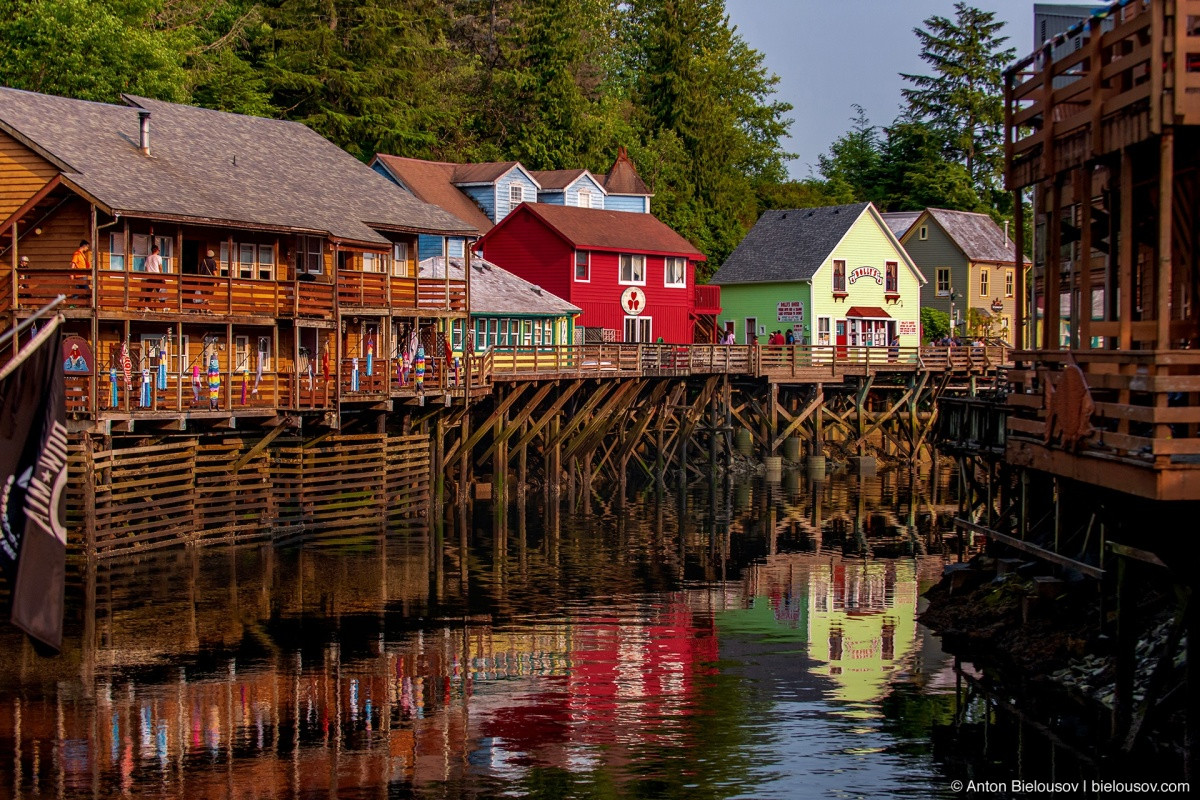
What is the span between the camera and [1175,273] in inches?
707

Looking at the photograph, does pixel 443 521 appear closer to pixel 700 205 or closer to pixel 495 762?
pixel 495 762

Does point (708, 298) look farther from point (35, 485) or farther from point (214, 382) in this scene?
point (35, 485)

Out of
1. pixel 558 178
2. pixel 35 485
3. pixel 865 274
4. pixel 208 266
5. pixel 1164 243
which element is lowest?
pixel 35 485

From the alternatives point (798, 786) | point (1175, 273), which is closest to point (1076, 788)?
point (798, 786)

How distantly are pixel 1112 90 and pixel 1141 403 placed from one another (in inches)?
127

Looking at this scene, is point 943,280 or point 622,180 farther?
point 943,280

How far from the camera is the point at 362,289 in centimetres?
3803

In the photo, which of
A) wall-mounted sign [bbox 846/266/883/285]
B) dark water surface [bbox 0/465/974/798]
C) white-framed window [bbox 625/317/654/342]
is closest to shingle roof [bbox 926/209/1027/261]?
wall-mounted sign [bbox 846/266/883/285]

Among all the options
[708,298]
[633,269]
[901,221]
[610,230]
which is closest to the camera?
[633,269]

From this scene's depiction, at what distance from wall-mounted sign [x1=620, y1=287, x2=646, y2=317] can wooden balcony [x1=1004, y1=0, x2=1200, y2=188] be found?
37.8 metres

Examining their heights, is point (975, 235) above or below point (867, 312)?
above

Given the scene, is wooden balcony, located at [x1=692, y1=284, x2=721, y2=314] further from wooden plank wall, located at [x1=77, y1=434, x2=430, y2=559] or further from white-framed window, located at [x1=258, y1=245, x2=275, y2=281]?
white-framed window, located at [x1=258, y1=245, x2=275, y2=281]

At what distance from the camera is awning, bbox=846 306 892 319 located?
6356cm

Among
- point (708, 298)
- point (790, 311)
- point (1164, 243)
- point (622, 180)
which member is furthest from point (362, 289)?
point (622, 180)
